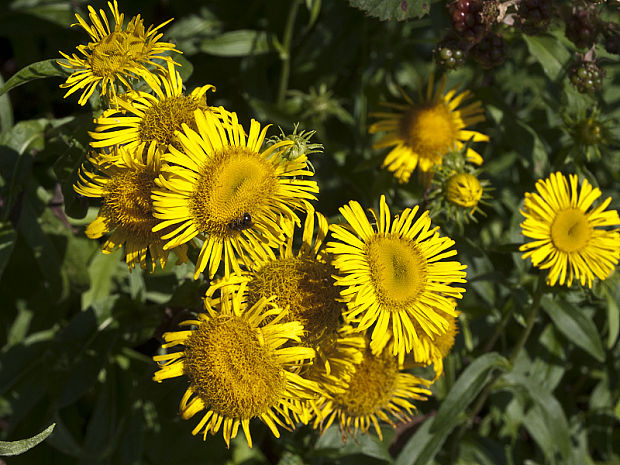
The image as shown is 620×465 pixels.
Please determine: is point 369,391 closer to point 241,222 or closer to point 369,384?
point 369,384

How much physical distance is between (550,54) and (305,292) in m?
1.68

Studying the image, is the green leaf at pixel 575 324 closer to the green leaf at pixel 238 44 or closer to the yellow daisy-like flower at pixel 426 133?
the yellow daisy-like flower at pixel 426 133

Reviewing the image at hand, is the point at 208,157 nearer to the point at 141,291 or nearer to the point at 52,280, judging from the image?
the point at 141,291

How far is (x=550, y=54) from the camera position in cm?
289

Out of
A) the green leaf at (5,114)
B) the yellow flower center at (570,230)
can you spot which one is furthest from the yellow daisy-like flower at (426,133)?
the green leaf at (5,114)

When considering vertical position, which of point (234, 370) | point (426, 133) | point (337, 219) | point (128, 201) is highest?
point (426, 133)

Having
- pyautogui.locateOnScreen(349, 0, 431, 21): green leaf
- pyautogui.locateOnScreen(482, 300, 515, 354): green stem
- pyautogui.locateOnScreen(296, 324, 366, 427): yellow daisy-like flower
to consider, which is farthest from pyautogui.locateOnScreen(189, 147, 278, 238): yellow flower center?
pyautogui.locateOnScreen(482, 300, 515, 354): green stem

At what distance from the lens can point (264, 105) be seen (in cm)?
309

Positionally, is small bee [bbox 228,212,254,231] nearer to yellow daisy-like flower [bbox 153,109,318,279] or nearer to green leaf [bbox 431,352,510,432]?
yellow daisy-like flower [bbox 153,109,318,279]

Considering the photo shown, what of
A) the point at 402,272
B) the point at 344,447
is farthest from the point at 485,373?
the point at 402,272

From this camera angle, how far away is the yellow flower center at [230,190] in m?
1.98

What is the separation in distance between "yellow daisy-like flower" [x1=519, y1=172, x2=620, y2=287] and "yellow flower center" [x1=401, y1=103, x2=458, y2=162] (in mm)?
518

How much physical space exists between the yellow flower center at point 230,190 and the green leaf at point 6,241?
1.05m

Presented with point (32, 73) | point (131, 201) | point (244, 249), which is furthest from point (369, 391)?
point (32, 73)
